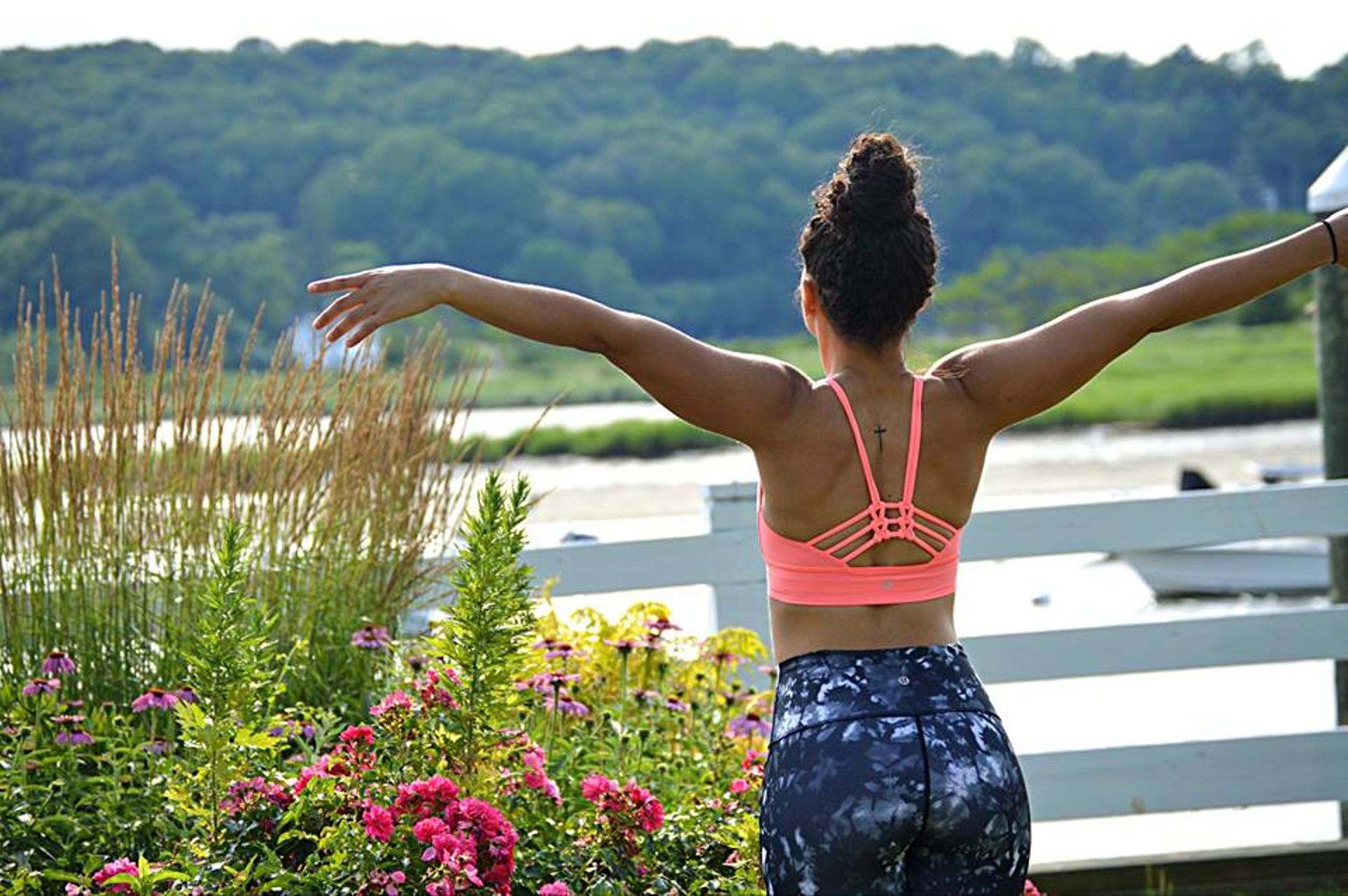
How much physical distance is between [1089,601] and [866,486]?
17.9 meters

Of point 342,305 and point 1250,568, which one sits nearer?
point 342,305

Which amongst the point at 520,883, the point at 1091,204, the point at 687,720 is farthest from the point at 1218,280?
the point at 1091,204

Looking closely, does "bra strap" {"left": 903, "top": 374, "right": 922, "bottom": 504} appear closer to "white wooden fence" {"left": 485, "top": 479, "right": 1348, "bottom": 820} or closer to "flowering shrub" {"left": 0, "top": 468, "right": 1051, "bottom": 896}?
"flowering shrub" {"left": 0, "top": 468, "right": 1051, "bottom": 896}

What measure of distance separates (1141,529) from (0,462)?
309cm

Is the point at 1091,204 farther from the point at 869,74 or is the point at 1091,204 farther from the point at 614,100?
the point at 614,100

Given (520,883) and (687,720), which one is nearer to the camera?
(520,883)

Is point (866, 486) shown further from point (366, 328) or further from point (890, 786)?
point (366, 328)

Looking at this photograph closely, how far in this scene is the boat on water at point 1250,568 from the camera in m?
17.2

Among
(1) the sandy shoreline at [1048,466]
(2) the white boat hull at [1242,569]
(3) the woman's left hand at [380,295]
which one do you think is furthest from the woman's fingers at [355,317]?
(1) the sandy shoreline at [1048,466]

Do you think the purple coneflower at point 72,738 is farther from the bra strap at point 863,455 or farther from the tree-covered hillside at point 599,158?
the tree-covered hillside at point 599,158

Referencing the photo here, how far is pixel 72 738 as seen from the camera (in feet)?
11.6

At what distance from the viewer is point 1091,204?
70438 mm

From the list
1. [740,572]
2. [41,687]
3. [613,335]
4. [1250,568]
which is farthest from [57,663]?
[1250,568]

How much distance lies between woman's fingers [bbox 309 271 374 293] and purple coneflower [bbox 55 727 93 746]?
1.65 m
